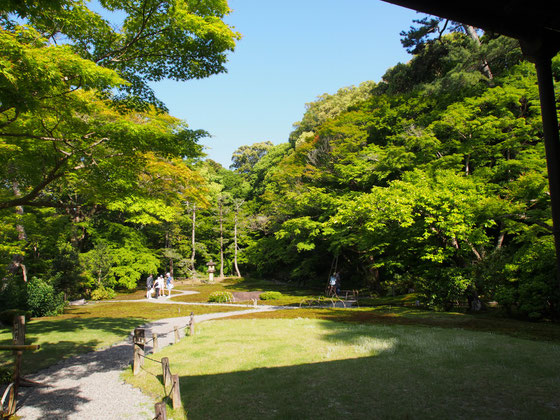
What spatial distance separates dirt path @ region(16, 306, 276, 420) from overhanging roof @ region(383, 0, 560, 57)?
22.9 ft

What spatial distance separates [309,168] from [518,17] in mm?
24227

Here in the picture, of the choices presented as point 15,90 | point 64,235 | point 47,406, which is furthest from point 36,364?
point 64,235

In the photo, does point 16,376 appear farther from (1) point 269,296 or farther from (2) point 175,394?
(1) point 269,296

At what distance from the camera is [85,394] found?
6.39 meters

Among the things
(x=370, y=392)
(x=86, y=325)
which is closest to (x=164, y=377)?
(x=370, y=392)

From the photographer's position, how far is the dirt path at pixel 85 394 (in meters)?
5.55

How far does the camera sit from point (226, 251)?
44219 mm

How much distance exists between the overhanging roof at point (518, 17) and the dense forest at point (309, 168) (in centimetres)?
21

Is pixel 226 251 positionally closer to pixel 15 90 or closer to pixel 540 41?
pixel 15 90

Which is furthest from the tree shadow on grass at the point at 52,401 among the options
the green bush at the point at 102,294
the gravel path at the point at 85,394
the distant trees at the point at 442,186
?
the green bush at the point at 102,294

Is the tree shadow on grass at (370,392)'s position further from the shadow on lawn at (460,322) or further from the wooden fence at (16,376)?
the shadow on lawn at (460,322)

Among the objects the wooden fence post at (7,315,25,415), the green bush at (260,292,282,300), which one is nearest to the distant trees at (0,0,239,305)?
the wooden fence post at (7,315,25,415)

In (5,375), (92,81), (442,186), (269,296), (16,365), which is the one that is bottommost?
(269,296)

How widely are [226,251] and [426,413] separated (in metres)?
40.7
